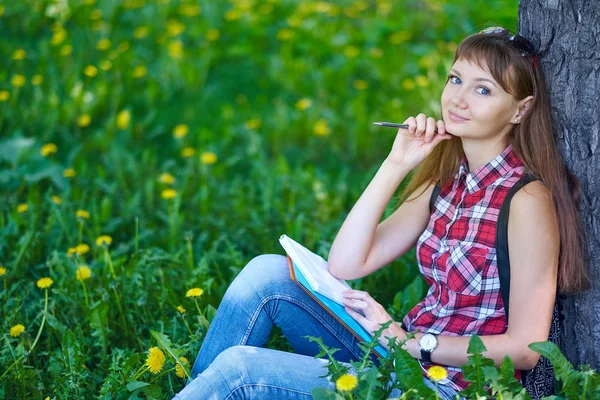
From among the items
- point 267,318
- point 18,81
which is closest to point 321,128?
point 18,81

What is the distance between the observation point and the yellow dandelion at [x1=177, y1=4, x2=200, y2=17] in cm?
507

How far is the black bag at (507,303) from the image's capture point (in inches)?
73.1

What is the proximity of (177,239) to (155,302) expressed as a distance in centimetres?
53

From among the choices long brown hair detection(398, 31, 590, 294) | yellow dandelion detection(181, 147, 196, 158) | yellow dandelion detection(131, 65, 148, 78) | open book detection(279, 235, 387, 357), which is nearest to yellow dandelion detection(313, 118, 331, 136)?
yellow dandelion detection(181, 147, 196, 158)

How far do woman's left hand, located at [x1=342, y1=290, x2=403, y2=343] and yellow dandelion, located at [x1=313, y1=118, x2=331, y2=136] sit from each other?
1914 mm

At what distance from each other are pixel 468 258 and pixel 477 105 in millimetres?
389

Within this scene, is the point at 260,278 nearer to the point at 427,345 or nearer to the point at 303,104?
the point at 427,345

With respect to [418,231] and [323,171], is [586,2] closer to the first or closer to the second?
[418,231]

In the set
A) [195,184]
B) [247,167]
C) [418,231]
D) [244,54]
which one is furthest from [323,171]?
[418,231]

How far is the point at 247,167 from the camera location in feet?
12.7

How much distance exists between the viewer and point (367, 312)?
203 centimetres

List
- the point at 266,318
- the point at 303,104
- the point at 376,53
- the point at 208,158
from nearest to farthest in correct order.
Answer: the point at 266,318 → the point at 208,158 → the point at 303,104 → the point at 376,53

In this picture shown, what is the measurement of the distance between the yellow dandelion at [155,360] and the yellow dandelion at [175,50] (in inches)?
108

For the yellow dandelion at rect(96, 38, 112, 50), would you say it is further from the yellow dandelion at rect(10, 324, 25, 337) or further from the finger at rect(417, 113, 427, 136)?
the finger at rect(417, 113, 427, 136)
